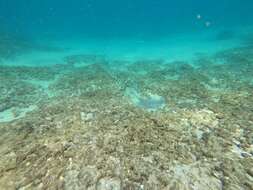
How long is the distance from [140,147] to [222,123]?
→ 4982mm

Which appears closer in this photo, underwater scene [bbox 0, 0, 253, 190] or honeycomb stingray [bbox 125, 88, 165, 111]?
underwater scene [bbox 0, 0, 253, 190]

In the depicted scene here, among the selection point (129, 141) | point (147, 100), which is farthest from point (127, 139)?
point (147, 100)

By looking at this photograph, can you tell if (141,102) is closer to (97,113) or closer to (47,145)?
(97,113)

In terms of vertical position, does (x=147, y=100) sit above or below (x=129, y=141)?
below

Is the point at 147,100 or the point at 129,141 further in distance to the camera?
the point at 147,100

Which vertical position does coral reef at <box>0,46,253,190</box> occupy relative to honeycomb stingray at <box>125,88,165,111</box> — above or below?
above

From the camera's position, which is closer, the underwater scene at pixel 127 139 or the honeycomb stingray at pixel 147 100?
the underwater scene at pixel 127 139

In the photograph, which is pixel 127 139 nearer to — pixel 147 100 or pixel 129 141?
pixel 129 141

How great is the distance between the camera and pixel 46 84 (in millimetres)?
21391

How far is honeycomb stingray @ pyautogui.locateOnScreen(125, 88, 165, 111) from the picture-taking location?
14.7 metres

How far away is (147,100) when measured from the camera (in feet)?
53.3

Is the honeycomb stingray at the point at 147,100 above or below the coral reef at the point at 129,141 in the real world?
below

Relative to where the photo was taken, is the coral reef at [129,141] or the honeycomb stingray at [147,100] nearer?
the coral reef at [129,141]

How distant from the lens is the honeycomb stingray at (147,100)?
14.7 m
